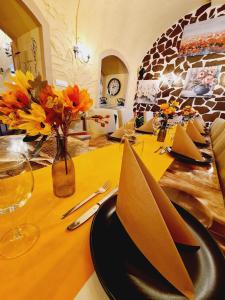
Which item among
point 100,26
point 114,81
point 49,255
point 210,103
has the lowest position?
point 49,255

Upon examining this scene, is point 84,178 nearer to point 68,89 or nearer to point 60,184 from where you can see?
point 60,184

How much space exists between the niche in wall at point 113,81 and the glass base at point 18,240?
476cm

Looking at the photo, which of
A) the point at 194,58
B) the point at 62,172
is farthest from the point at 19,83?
the point at 194,58

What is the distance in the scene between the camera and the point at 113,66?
15.7ft

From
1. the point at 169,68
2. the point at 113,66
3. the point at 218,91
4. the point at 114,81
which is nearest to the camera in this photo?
the point at 218,91

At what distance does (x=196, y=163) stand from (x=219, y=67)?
12.7 ft

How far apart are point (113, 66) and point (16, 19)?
9.69 feet

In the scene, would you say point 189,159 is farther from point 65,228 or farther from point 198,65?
point 198,65

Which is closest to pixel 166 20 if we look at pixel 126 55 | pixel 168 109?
pixel 126 55

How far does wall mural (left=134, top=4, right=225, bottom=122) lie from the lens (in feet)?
11.1

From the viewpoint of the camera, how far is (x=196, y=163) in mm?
762

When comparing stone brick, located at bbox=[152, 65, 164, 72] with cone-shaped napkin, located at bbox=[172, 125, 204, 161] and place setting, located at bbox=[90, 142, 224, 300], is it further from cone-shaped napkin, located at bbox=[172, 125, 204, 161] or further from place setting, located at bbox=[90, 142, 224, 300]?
place setting, located at bbox=[90, 142, 224, 300]

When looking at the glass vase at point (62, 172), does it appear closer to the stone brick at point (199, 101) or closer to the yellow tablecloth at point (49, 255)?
the yellow tablecloth at point (49, 255)

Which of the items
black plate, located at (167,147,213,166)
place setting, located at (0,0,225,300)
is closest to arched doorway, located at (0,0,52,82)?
place setting, located at (0,0,225,300)
